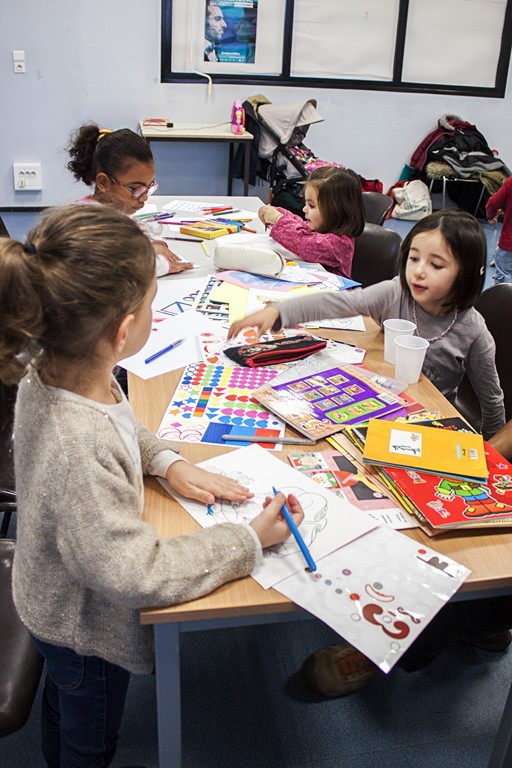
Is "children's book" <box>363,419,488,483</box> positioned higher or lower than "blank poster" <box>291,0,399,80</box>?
lower

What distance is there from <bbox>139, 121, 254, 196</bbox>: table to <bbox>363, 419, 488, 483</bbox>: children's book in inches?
161

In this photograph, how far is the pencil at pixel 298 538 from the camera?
3.21 feet

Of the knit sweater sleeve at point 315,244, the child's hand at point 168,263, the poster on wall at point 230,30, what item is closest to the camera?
the child's hand at point 168,263

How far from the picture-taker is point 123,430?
0.94m

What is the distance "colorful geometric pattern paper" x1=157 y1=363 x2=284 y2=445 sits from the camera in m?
1.30

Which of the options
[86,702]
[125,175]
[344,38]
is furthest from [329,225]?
[344,38]

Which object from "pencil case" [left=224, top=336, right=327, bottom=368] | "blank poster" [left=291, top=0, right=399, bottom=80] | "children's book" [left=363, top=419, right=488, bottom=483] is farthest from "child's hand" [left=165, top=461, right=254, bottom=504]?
"blank poster" [left=291, top=0, right=399, bottom=80]

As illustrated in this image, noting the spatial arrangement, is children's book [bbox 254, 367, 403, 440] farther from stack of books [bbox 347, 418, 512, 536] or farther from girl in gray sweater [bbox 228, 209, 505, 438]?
girl in gray sweater [bbox 228, 209, 505, 438]

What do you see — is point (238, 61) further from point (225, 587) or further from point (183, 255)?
point (225, 587)

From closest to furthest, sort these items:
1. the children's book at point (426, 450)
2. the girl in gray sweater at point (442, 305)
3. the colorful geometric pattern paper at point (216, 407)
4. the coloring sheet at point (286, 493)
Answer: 1. the coloring sheet at point (286, 493)
2. the children's book at point (426, 450)
3. the colorful geometric pattern paper at point (216, 407)
4. the girl in gray sweater at point (442, 305)

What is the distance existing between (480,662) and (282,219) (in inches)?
65.6

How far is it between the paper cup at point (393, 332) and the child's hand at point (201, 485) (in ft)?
2.20

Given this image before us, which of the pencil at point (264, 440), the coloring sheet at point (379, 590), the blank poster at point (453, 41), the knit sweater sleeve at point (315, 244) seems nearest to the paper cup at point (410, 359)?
the pencil at point (264, 440)

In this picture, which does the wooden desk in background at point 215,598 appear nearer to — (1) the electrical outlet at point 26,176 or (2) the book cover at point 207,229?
(2) the book cover at point 207,229
